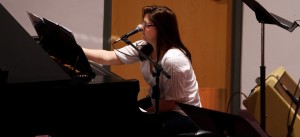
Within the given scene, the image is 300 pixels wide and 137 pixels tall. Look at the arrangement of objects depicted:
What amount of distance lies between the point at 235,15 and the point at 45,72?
3135 millimetres

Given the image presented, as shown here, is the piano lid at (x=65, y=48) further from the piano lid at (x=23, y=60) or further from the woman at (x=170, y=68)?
the woman at (x=170, y=68)

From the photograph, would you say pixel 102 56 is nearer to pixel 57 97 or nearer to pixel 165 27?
pixel 165 27

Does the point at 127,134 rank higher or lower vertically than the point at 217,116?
lower

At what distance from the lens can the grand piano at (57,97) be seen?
177 centimetres

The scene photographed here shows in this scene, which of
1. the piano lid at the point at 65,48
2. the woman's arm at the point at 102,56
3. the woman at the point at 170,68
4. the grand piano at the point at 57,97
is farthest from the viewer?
the woman's arm at the point at 102,56

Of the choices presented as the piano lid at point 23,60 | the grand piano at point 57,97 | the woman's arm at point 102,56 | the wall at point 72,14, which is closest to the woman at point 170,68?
the woman's arm at point 102,56

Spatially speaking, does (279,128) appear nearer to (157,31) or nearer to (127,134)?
(157,31)

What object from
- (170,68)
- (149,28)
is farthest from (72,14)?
(170,68)

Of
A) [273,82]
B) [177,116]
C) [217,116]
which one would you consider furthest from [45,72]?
Result: [273,82]

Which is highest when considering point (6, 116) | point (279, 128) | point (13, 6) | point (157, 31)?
point (13, 6)

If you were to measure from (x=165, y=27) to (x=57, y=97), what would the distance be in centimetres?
121

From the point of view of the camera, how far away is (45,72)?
1.86m

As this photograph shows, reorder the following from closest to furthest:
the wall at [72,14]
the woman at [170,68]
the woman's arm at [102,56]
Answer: the woman at [170,68] → the woman's arm at [102,56] → the wall at [72,14]

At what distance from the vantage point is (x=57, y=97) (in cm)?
187
